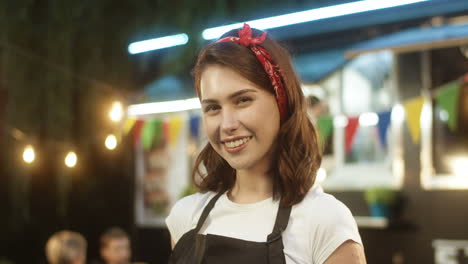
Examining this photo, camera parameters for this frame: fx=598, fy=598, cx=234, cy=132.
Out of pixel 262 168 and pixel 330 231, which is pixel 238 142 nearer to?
pixel 262 168

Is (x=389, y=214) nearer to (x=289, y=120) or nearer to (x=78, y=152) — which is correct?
(x=78, y=152)

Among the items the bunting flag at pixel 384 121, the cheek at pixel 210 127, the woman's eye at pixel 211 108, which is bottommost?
the cheek at pixel 210 127

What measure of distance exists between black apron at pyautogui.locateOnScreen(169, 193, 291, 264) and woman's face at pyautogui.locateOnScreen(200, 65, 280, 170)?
0.13 metres

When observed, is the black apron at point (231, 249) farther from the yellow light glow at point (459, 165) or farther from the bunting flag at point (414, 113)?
the yellow light glow at point (459, 165)

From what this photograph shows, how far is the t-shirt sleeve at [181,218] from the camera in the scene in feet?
4.24

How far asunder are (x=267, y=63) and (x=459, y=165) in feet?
14.0

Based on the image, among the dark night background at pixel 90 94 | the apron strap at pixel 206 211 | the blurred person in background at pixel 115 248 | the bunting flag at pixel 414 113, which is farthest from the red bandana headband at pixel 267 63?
the blurred person in background at pixel 115 248

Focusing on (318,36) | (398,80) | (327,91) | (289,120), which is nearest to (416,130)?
(398,80)

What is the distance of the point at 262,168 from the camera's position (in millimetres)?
Answer: 1225

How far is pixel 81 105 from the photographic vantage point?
17.3 ft

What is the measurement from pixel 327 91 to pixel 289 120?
4621mm

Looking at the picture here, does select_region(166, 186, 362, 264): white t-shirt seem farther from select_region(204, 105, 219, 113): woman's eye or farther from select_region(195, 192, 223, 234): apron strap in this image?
select_region(204, 105, 219, 113): woman's eye

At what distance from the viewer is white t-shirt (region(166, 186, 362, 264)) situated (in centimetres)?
108

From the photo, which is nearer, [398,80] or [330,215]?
[330,215]
